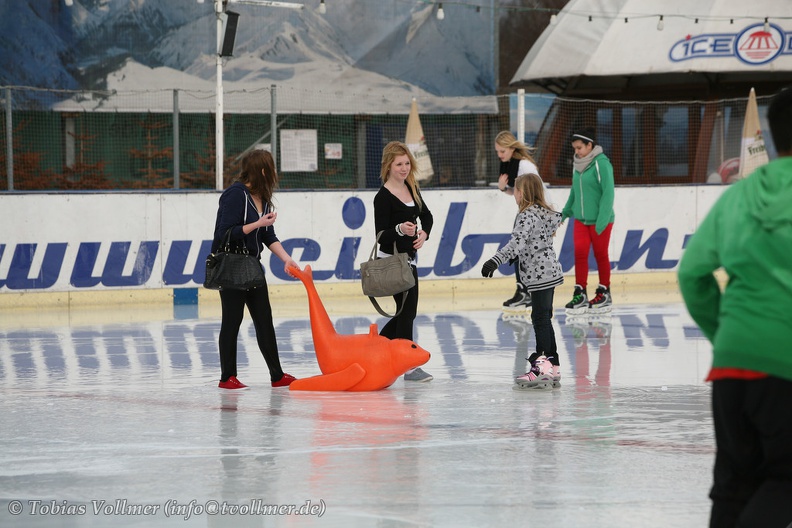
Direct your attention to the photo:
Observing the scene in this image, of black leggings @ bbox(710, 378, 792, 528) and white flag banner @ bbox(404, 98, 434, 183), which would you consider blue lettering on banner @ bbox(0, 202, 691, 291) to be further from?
black leggings @ bbox(710, 378, 792, 528)

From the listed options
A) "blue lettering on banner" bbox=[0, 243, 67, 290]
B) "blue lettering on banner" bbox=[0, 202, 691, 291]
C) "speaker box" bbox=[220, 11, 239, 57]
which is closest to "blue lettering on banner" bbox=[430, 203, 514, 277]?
"blue lettering on banner" bbox=[0, 202, 691, 291]

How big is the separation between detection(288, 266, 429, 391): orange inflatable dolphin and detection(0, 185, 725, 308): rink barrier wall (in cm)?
627

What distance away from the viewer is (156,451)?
581 centimetres

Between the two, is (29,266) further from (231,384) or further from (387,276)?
(387,276)

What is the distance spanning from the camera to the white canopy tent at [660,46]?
22.7 m

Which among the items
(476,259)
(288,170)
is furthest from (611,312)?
(288,170)

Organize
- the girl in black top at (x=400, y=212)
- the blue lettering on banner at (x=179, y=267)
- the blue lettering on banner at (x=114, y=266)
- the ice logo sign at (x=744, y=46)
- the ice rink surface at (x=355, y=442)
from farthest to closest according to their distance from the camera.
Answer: the ice logo sign at (x=744, y=46)
the blue lettering on banner at (x=179, y=267)
the blue lettering on banner at (x=114, y=266)
the girl in black top at (x=400, y=212)
the ice rink surface at (x=355, y=442)

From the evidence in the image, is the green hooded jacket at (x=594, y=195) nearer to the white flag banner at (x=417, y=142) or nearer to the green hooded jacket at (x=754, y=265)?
the white flag banner at (x=417, y=142)

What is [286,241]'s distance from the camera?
1440 cm

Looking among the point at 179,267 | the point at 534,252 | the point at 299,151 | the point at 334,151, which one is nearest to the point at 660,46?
the point at 334,151

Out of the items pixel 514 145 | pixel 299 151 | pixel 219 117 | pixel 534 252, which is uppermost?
pixel 219 117

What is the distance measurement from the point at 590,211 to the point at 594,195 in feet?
0.52

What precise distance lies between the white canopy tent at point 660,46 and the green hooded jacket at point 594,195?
10958 millimetres

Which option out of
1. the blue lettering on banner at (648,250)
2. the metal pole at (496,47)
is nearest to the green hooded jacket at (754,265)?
the blue lettering on banner at (648,250)
